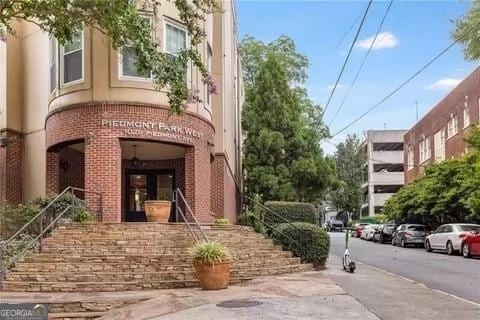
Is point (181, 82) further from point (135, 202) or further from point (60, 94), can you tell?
point (135, 202)

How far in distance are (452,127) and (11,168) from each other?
1364 inches

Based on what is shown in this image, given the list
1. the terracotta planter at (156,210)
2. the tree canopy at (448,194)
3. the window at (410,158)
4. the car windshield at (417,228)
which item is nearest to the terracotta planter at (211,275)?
the terracotta planter at (156,210)

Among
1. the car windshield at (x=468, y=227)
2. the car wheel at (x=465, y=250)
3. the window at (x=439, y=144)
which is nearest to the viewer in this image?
the car wheel at (x=465, y=250)

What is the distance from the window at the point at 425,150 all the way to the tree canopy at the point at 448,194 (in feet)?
49.2

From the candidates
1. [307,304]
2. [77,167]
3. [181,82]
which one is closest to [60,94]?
[77,167]

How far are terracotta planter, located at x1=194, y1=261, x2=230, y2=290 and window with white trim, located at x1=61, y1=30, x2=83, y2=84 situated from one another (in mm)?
8350

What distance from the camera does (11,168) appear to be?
21.1 meters

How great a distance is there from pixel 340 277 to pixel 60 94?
9852mm

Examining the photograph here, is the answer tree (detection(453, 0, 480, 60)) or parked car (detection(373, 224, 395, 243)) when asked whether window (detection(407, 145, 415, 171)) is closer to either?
parked car (detection(373, 224, 395, 243))

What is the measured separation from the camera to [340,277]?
50.5 ft

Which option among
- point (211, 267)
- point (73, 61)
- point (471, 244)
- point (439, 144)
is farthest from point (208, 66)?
point (439, 144)

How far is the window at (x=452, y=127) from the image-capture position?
4503 cm

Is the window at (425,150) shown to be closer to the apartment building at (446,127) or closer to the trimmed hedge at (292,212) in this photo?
the apartment building at (446,127)

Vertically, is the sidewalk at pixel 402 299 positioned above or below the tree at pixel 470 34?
below
